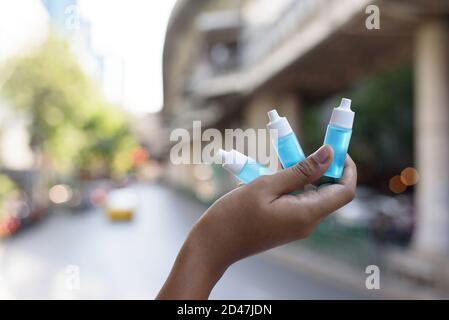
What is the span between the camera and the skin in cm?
104

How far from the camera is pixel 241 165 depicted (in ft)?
3.76

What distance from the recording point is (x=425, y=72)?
8891 mm

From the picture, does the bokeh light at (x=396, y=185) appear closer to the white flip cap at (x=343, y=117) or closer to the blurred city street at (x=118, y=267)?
the blurred city street at (x=118, y=267)

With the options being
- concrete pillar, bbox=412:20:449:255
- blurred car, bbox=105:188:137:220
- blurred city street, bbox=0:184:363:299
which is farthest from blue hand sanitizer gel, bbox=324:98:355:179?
blurred car, bbox=105:188:137:220

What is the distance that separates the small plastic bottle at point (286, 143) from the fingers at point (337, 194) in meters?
0.08

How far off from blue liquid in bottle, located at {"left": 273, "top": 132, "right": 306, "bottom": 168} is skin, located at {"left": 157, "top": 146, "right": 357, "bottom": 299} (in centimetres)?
6

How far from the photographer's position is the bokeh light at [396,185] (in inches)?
1003

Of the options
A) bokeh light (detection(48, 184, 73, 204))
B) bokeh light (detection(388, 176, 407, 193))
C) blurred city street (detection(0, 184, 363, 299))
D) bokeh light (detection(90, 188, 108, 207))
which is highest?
blurred city street (detection(0, 184, 363, 299))

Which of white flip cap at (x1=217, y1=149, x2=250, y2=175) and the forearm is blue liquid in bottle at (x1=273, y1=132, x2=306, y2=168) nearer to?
white flip cap at (x1=217, y1=149, x2=250, y2=175)

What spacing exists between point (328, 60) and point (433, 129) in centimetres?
358

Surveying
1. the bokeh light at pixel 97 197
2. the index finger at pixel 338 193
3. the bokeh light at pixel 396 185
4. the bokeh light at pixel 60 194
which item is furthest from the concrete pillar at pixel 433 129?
the bokeh light at pixel 396 185

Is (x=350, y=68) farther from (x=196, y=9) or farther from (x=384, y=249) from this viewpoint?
(x=196, y=9)

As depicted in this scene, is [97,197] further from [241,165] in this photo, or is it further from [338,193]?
[338,193]

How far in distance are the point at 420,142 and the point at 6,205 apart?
1007 cm
